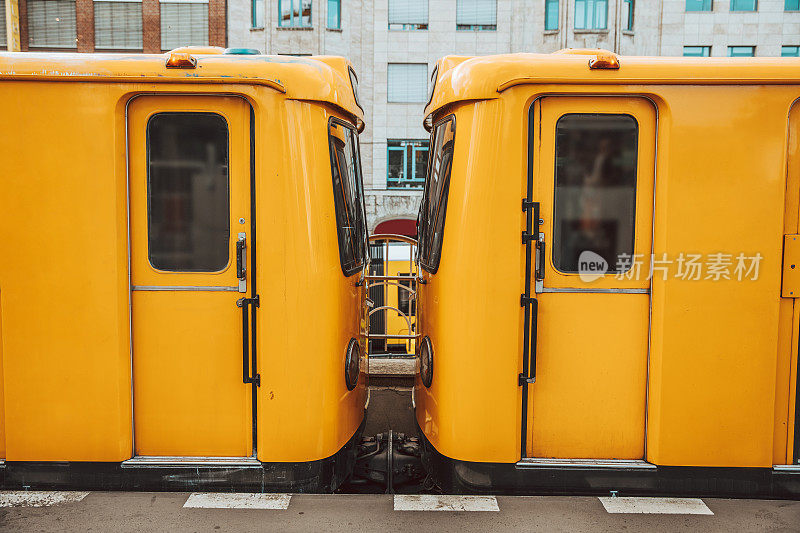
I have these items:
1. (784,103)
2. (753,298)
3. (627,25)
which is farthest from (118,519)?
(627,25)

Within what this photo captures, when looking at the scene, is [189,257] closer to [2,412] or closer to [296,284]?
[296,284]

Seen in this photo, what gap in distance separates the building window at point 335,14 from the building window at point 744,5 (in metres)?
14.4

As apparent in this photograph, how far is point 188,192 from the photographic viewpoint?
3.04m

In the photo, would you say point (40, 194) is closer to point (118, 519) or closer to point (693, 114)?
point (118, 519)

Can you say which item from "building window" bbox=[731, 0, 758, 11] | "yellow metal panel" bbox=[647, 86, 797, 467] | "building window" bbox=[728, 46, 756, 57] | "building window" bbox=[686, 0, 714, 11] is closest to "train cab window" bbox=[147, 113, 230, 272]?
"yellow metal panel" bbox=[647, 86, 797, 467]

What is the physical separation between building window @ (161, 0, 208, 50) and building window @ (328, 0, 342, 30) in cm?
441

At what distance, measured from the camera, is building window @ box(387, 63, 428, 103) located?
21.9 m

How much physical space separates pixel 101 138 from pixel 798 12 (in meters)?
26.1

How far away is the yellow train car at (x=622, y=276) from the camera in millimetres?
2934

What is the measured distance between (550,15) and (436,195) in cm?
2070

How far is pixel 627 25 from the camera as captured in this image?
2153 centimetres

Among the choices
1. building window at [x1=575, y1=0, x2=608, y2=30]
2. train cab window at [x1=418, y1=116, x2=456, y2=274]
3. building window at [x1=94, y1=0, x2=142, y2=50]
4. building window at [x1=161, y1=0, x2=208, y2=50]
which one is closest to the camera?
train cab window at [x1=418, y1=116, x2=456, y2=274]

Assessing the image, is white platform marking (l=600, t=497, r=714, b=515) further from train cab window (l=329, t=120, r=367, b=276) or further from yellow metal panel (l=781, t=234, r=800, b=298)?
train cab window (l=329, t=120, r=367, b=276)

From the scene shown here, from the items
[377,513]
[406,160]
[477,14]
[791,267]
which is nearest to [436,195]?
[377,513]
